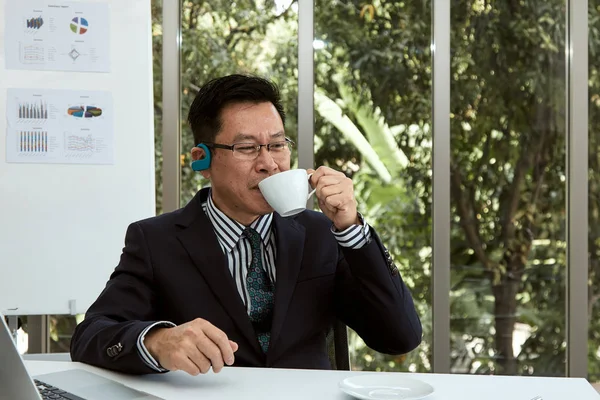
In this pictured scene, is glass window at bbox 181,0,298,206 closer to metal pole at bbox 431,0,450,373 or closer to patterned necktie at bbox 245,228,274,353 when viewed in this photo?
metal pole at bbox 431,0,450,373

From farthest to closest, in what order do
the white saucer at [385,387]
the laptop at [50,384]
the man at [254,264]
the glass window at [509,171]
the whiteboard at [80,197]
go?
1. the glass window at [509,171]
2. the whiteboard at [80,197]
3. the man at [254,264]
4. the white saucer at [385,387]
5. the laptop at [50,384]

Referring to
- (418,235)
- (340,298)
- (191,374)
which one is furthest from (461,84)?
(191,374)

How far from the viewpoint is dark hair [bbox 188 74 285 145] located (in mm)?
1661

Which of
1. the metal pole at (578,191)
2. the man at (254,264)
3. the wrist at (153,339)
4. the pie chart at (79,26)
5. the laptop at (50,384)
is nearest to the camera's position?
the laptop at (50,384)

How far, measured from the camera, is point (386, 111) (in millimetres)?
3318

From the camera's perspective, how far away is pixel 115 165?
2705mm

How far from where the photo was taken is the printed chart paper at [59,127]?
2641 mm

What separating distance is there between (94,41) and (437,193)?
1651 mm

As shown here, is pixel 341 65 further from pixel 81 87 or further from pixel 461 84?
pixel 81 87

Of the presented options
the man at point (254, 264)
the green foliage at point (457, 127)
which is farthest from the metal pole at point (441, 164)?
the man at point (254, 264)

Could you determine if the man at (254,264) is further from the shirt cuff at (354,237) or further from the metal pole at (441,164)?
the metal pole at (441,164)

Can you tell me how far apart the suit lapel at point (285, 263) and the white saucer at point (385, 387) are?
0.40 metres

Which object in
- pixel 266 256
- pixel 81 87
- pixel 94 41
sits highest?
pixel 94 41

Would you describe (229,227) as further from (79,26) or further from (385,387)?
(79,26)
